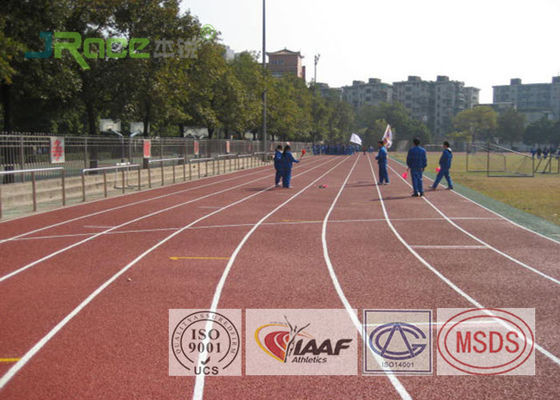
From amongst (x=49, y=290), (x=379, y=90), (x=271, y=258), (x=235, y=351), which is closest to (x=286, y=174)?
(x=271, y=258)

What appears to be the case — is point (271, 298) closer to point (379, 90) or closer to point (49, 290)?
point (49, 290)

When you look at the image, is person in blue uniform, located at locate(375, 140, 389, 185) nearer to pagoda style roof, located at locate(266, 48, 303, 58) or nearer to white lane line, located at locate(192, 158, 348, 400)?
white lane line, located at locate(192, 158, 348, 400)

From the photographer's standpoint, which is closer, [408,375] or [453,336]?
[408,375]

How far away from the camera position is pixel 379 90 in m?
171

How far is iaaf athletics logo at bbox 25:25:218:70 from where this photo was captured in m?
17.6

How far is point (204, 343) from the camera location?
4707 millimetres

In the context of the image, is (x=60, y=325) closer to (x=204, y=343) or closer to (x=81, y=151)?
(x=204, y=343)

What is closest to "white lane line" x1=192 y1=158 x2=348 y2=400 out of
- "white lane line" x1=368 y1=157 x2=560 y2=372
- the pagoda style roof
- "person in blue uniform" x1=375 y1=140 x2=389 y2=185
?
"white lane line" x1=368 y1=157 x2=560 y2=372

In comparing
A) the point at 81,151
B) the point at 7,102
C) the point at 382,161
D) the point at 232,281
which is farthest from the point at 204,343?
the point at 382,161

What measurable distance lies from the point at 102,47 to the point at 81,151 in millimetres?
5513

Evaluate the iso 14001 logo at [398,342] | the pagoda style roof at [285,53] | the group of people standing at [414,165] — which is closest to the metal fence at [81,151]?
the group of people standing at [414,165]

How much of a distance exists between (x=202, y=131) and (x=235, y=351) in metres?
40.4

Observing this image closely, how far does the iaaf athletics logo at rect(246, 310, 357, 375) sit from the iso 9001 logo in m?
0.15

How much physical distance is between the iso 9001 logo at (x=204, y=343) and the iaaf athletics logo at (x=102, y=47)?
1482 centimetres
